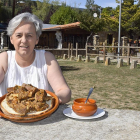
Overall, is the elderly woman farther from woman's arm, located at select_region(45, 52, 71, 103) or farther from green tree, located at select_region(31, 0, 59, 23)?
green tree, located at select_region(31, 0, 59, 23)

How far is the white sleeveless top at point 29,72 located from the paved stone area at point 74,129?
0.58 m

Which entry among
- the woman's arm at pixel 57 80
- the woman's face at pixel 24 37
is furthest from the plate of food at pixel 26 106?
the woman's face at pixel 24 37

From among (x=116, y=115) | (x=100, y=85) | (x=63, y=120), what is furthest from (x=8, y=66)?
(x=100, y=85)

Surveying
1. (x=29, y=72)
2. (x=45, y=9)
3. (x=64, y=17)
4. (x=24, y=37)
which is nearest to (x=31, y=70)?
(x=29, y=72)

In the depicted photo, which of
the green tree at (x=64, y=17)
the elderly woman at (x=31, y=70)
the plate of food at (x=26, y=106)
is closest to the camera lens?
the plate of food at (x=26, y=106)

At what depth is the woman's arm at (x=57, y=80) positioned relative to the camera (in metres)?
1.88

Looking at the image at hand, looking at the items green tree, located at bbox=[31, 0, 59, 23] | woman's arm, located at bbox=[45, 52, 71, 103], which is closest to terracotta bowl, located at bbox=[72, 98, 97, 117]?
woman's arm, located at bbox=[45, 52, 71, 103]

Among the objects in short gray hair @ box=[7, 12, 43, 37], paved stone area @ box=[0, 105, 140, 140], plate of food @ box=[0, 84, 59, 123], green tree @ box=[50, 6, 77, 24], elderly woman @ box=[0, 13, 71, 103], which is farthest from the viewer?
green tree @ box=[50, 6, 77, 24]

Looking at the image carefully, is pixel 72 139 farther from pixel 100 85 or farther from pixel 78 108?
pixel 100 85

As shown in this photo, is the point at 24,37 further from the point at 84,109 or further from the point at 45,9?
the point at 45,9

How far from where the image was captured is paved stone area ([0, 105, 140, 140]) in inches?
50.8

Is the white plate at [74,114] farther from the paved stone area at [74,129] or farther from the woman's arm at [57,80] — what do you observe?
the woman's arm at [57,80]

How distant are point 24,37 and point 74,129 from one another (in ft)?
2.79

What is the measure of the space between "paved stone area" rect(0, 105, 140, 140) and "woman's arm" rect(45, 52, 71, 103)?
0.94 feet
